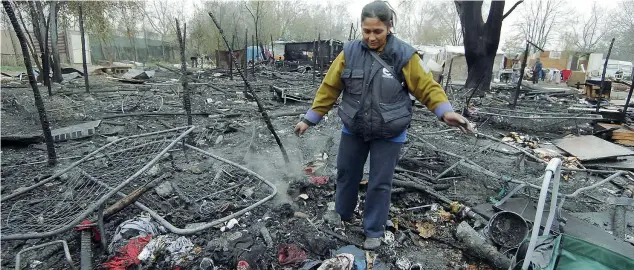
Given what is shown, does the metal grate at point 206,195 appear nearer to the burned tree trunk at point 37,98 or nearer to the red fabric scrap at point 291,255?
the red fabric scrap at point 291,255

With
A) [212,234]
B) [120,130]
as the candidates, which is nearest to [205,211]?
[212,234]

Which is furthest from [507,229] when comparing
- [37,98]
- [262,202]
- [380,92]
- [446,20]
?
[446,20]

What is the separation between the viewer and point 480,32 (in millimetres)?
12266

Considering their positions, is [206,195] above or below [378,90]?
below

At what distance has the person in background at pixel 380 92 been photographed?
2.11 metres

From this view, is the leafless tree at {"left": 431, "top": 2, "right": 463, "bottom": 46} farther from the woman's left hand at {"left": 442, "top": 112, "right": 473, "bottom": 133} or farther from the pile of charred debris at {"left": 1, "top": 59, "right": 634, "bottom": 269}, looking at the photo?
the woman's left hand at {"left": 442, "top": 112, "right": 473, "bottom": 133}

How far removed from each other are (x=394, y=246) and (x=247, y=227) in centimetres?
114

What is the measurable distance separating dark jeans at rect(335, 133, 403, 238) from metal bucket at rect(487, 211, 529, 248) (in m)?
0.95

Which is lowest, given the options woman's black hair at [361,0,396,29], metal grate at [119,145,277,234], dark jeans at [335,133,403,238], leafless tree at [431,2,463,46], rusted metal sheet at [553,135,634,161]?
metal grate at [119,145,277,234]

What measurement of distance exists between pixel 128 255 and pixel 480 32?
13203 mm

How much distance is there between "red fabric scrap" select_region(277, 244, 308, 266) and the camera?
2.15 m

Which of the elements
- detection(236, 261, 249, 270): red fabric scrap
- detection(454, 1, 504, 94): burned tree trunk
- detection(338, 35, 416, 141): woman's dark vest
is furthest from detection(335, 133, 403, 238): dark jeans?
detection(454, 1, 504, 94): burned tree trunk

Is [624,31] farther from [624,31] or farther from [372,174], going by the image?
[372,174]

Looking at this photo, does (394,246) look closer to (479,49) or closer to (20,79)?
(479,49)
